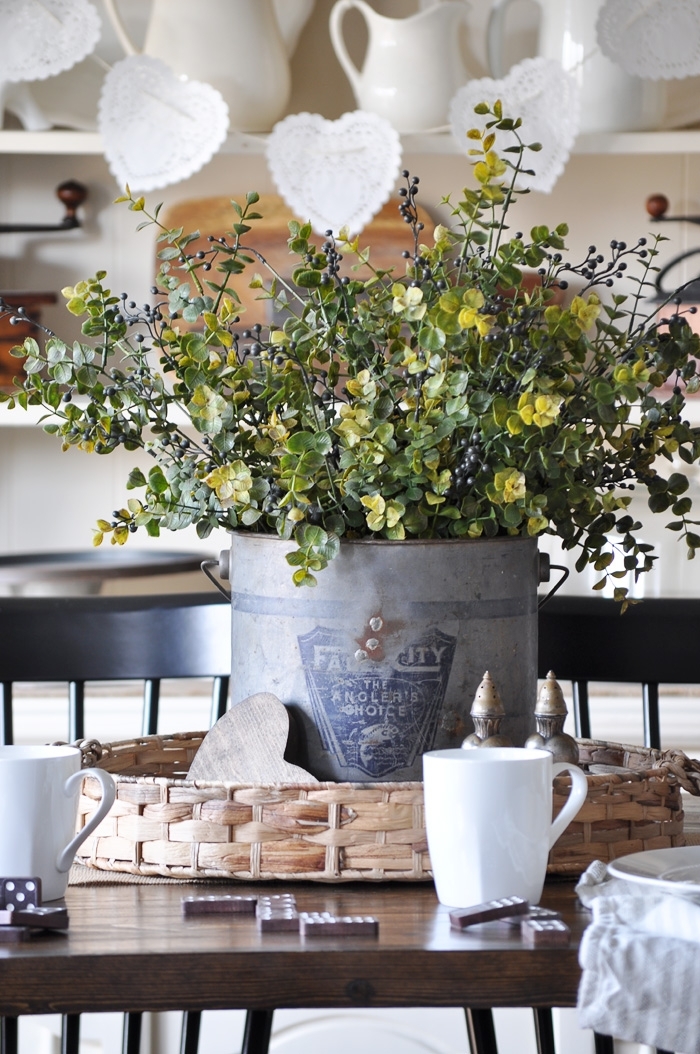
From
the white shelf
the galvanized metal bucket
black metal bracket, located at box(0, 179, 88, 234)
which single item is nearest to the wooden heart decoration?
the galvanized metal bucket

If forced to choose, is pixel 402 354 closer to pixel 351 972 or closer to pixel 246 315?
pixel 351 972

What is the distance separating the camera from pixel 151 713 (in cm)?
128

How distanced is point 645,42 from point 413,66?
35 centimetres

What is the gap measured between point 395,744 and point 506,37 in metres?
1.76

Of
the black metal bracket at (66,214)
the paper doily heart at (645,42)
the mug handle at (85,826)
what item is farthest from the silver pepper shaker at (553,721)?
the black metal bracket at (66,214)

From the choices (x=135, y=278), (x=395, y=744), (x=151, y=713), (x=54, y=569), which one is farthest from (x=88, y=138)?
(x=395, y=744)

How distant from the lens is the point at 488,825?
656mm

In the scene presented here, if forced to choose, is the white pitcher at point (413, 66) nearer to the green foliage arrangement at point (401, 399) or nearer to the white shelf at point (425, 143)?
the white shelf at point (425, 143)

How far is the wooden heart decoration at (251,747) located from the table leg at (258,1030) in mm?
360

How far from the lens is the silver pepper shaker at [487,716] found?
0.76 m

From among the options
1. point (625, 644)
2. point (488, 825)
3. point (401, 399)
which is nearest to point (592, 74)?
point (625, 644)

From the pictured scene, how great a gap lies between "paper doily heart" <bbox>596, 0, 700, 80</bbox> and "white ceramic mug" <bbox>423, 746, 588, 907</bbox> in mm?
1579

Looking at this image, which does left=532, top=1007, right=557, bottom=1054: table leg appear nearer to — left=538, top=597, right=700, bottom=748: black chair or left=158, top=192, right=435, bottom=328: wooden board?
left=538, top=597, right=700, bottom=748: black chair

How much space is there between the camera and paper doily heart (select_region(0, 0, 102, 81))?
79.7 inches
